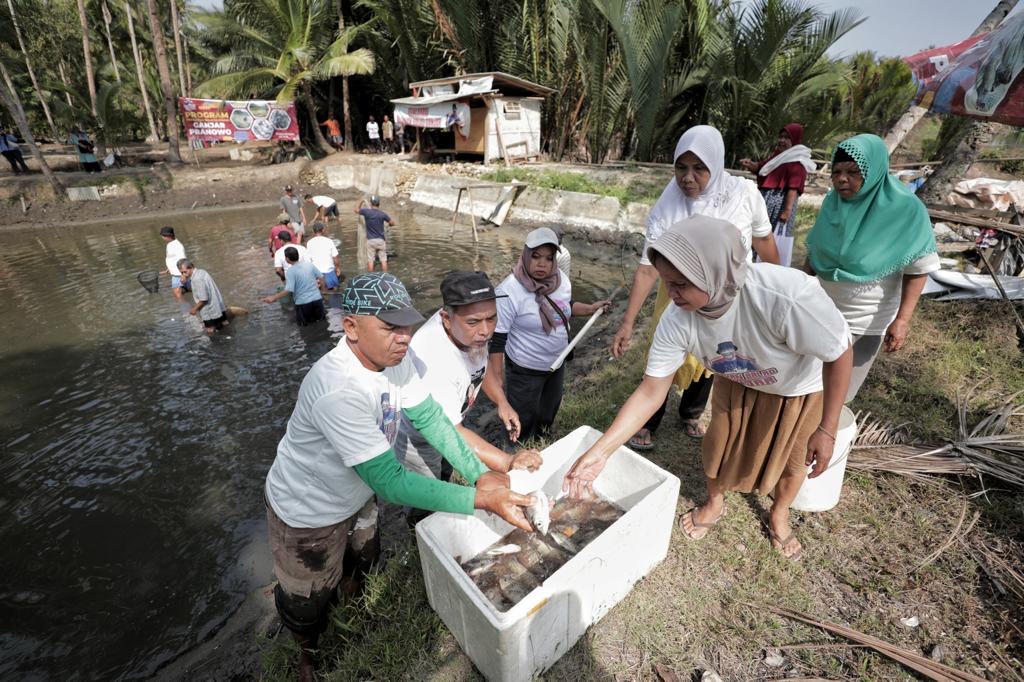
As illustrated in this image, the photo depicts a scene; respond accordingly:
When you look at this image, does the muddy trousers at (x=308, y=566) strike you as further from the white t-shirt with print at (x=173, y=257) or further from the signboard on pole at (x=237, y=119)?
the signboard on pole at (x=237, y=119)

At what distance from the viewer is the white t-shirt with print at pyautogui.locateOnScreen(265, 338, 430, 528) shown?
6.23 ft

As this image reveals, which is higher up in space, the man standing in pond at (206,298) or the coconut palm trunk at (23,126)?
the coconut palm trunk at (23,126)

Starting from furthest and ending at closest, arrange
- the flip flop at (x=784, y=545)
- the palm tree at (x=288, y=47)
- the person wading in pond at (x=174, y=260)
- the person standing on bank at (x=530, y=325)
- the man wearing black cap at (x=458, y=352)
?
the palm tree at (x=288, y=47) → the person wading in pond at (x=174, y=260) → the person standing on bank at (x=530, y=325) → the flip flop at (x=784, y=545) → the man wearing black cap at (x=458, y=352)

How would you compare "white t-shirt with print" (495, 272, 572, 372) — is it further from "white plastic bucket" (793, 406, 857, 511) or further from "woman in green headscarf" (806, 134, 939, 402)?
"white plastic bucket" (793, 406, 857, 511)

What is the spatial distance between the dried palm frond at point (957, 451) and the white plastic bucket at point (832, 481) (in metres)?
0.48

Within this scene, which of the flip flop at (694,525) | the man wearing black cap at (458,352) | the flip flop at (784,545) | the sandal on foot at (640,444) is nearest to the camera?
the man wearing black cap at (458,352)

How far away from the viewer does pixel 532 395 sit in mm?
3727

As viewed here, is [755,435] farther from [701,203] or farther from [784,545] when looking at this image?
[701,203]

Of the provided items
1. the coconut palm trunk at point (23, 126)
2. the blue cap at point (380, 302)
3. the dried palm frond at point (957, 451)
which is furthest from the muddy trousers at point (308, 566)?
the coconut palm trunk at point (23, 126)

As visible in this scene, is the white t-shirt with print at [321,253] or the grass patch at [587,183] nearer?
the white t-shirt with print at [321,253]

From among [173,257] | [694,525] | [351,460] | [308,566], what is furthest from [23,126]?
[694,525]

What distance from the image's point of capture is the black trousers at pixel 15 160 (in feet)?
56.9

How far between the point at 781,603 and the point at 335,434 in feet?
8.08

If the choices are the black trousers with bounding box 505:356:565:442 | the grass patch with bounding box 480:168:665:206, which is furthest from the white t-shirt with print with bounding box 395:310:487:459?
the grass patch with bounding box 480:168:665:206
